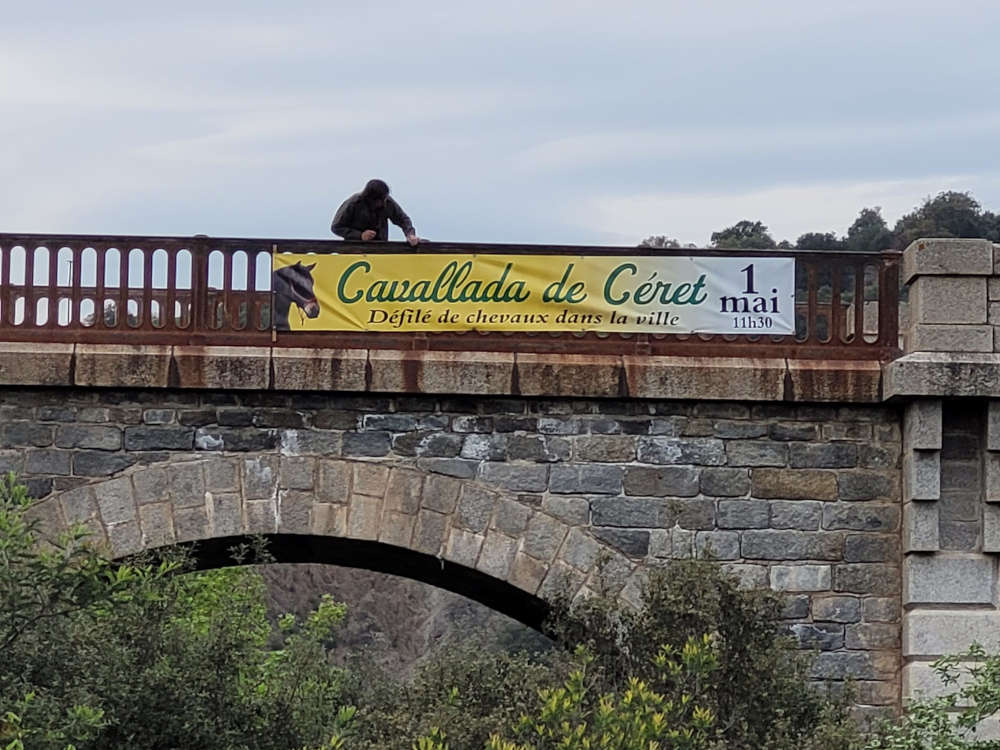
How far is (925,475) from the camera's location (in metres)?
11.3

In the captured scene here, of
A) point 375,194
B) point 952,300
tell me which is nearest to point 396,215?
point 375,194

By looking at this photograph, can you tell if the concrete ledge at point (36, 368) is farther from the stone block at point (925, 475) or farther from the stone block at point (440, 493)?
the stone block at point (925, 475)

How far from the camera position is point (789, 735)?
9750mm

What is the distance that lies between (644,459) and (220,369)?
2.73 metres

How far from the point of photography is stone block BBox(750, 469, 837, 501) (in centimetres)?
1152

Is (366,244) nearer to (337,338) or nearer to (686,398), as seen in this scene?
(337,338)

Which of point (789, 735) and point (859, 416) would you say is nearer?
point (789, 735)

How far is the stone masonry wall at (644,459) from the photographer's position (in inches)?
447

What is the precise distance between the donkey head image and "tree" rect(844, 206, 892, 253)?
99.4 feet

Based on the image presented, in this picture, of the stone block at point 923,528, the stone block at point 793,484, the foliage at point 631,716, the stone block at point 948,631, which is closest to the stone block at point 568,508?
the stone block at point 793,484

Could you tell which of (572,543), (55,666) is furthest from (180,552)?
(572,543)

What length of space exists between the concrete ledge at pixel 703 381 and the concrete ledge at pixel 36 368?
11.5 feet

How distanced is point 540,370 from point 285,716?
266cm

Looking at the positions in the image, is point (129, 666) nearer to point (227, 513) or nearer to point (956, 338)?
point (227, 513)
